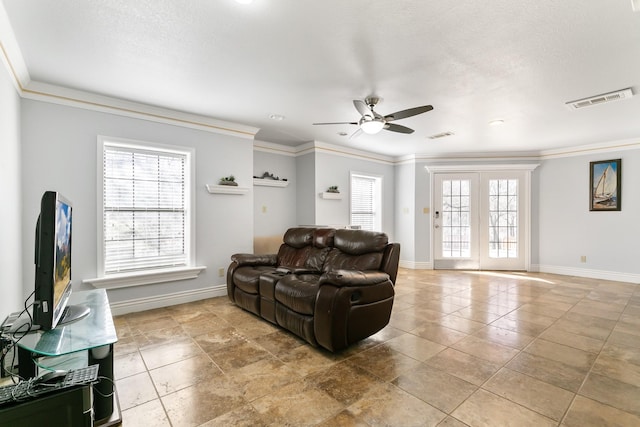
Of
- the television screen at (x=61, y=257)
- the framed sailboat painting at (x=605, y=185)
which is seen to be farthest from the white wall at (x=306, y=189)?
the framed sailboat painting at (x=605, y=185)

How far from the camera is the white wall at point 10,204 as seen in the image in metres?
2.29

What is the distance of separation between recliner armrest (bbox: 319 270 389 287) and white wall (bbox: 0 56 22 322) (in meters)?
2.42

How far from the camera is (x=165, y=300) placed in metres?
3.84

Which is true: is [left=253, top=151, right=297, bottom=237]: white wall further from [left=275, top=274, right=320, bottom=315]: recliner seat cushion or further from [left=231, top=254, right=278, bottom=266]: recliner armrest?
[left=275, top=274, right=320, bottom=315]: recliner seat cushion

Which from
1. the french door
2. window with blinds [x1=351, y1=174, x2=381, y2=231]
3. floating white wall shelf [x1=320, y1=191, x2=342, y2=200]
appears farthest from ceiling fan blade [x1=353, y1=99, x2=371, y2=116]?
the french door

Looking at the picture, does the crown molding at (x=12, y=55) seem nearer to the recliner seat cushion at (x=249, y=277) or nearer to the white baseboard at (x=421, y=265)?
the recliner seat cushion at (x=249, y=277)

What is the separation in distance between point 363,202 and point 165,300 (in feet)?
13.5

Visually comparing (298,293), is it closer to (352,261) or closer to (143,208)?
(352,261)

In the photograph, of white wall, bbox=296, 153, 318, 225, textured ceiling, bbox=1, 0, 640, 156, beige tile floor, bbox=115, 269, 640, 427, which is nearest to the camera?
beige tile floor, bbox=115, 269, 640, 427

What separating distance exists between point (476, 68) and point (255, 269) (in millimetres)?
3176

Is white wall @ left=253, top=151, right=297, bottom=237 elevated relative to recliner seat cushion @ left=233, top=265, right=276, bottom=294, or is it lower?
elevated

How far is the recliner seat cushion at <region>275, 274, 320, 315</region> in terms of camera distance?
8.80ft

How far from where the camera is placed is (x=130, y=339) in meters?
2.84

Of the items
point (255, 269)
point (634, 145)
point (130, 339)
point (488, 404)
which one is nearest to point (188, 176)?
point (255, 269)
